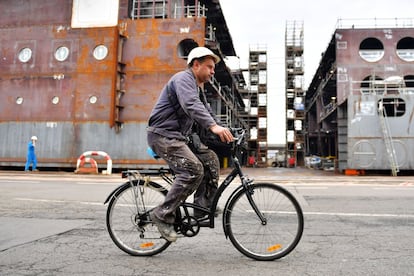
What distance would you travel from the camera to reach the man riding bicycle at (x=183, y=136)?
3088 mm

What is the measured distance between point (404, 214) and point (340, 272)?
11.1 feet

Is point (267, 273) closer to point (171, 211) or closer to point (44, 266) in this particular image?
point (171, 211)

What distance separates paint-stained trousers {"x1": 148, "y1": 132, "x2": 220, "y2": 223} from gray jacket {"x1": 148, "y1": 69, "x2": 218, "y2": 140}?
0.27 feet

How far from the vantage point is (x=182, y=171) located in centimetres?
314

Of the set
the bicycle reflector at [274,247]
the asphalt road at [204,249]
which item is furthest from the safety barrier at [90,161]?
the bicycle reflector at [274,247]

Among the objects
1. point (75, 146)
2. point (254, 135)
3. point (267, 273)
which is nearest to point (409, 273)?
point (267, 273)

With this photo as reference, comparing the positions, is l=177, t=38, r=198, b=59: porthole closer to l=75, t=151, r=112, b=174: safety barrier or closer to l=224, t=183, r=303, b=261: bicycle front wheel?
l=75, t=151, r=112, b=174: safety barrier

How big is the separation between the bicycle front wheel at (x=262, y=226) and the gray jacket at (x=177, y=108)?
748mm

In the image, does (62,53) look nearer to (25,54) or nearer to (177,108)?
(25,54)

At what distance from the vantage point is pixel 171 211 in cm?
314

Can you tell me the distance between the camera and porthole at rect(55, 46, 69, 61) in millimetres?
19203

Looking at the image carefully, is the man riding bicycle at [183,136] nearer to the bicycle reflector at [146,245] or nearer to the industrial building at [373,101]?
the bicycle reflector at [146,245]

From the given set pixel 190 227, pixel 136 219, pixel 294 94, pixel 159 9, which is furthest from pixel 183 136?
pixel 294 94

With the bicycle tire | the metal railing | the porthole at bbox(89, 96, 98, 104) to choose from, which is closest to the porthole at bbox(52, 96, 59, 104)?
the porthole at bbox(89, 96, 98, 104)
